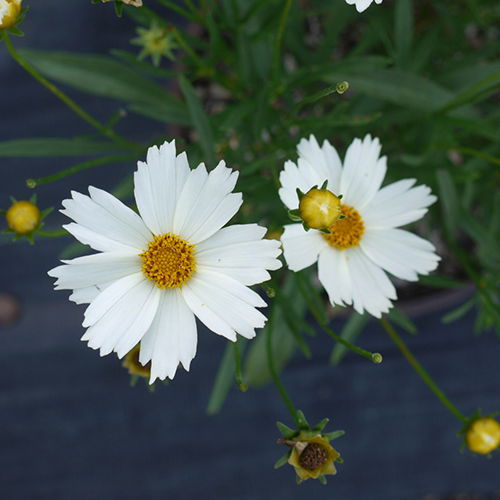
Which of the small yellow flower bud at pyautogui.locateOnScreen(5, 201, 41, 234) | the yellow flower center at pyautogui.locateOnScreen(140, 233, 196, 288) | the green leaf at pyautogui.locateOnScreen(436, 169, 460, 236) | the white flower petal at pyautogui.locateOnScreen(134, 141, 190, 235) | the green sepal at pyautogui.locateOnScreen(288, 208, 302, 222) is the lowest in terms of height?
the green sepal at pyautogui.locateOnScreen(288, 208, 302, 222)

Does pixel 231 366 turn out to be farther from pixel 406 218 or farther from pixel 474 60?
pixel 474 60

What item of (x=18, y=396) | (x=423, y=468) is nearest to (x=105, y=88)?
(x=18, y=396)

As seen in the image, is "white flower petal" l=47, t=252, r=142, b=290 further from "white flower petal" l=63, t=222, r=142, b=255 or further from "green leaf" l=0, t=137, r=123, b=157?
"green leaf" l=0, t=137, r=123, b=157

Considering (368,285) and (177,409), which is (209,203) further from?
(177,409)

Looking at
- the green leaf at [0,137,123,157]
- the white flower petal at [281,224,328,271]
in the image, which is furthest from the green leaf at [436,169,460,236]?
the green leaf at [0,137,123,157]

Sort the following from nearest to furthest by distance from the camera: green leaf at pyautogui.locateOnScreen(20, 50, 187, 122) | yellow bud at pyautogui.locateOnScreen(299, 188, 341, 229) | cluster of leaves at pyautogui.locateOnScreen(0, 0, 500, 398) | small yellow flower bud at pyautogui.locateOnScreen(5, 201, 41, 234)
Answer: yellow bud at pyautogui.locateOnScreen(299, 188, 341, 229), small yellow flower bud at pyautogui.locateOnScreen(5, 201, 41, 234), cluster of leaves at pyautogui.locateOnScreen(0, 0, 500, 398), green leaf at pyautogui.locateOnScreen(20, 50, 187, 122)
